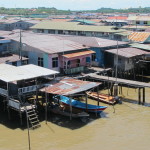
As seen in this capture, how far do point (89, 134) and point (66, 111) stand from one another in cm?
351

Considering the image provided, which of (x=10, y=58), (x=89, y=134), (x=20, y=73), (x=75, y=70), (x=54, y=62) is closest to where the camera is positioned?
(x=89, y=134)

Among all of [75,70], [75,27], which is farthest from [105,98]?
[75,27]

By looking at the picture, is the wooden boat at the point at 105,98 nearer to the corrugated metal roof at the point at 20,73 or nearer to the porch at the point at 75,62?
the porch at the point at 75,62

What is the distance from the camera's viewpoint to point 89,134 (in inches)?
728

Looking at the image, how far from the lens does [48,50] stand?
2778 cm

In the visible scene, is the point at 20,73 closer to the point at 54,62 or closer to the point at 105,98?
the point at 54,62

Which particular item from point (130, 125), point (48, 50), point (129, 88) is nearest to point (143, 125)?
point (130, 125)

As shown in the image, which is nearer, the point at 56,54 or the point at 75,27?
the point at 56,54

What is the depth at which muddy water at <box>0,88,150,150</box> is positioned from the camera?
17.0 metres

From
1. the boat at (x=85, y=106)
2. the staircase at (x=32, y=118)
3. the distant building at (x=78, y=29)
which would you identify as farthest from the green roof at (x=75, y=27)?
the staircase at (x=32, y=118)

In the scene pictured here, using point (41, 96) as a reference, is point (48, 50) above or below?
above

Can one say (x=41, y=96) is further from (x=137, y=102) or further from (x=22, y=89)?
(x=137, y=102)

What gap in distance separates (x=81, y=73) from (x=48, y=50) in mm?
4260

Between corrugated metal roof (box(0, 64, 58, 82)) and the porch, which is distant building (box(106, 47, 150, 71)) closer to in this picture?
the porch
